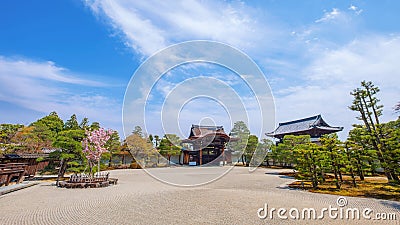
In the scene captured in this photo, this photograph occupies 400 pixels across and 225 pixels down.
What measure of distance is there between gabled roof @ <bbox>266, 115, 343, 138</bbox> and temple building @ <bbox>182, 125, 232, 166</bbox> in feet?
20.2

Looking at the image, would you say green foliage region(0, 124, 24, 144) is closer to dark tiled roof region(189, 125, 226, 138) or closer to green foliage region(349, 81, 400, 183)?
dark tiled roof region(189, 125, 226, 138)

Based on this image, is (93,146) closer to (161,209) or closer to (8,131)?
(161,209)

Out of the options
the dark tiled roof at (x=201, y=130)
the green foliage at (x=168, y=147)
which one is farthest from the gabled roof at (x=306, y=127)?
the green foliage at (x=168, y=147)

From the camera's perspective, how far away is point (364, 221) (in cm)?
484

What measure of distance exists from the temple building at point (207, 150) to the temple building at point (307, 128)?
20.2 feet

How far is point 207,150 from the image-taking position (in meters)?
28.2

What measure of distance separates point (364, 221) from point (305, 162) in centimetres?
537

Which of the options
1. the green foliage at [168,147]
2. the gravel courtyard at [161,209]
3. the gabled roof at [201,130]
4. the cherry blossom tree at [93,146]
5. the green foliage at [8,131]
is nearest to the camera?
the gravel courtyard at [161,209]

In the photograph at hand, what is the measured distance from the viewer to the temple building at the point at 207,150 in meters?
27.7

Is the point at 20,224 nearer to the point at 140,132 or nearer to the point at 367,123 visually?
the point at 367,123

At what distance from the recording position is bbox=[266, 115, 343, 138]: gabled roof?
22.4 meters

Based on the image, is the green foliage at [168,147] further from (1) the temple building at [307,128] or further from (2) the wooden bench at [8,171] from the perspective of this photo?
(2) the wooden bench at [8,171]

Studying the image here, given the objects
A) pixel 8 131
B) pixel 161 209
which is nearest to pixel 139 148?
pixel 8 131

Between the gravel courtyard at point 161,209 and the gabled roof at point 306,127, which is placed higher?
the gabled roof at point 306,127
